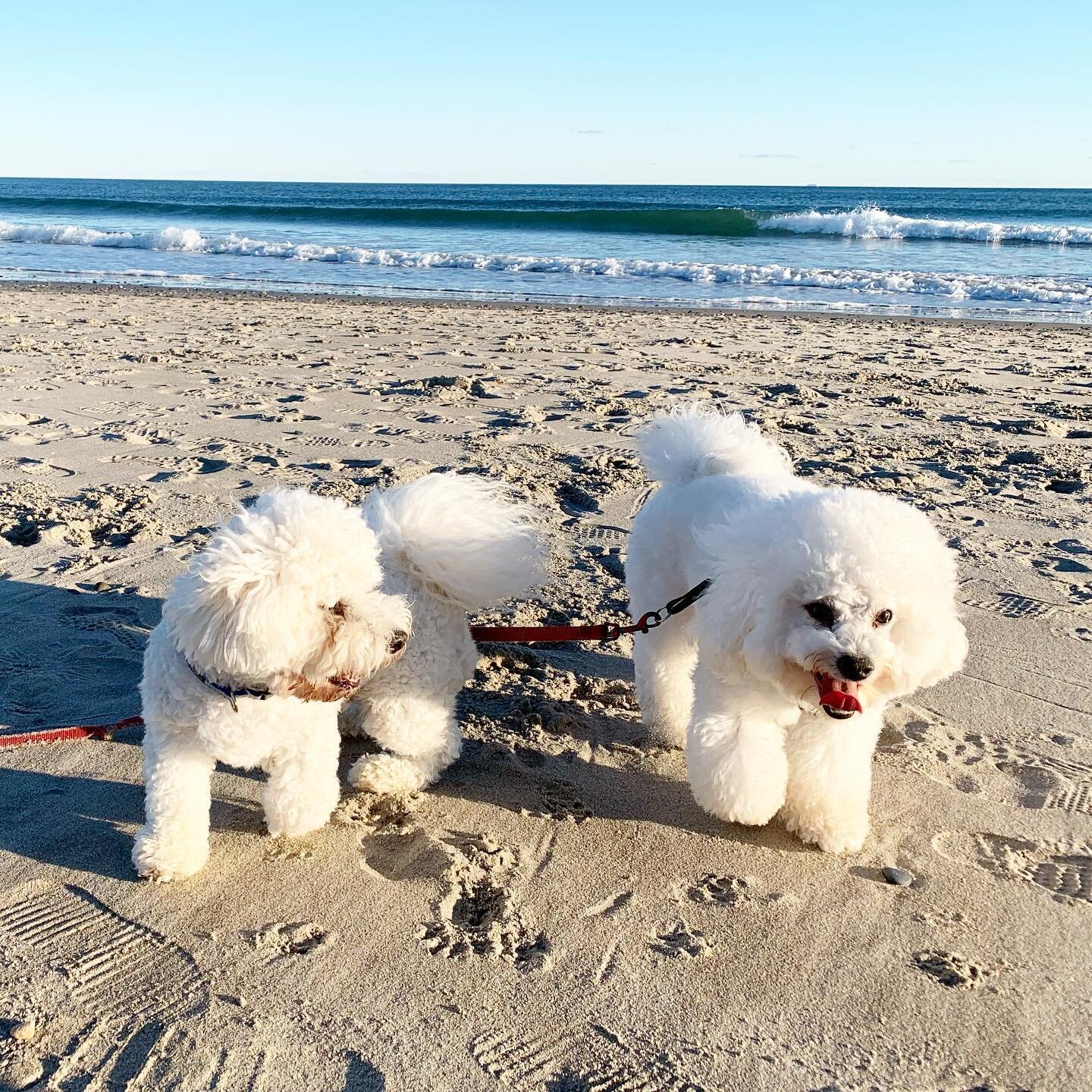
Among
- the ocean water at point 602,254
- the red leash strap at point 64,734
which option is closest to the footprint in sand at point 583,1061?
the red leash strap at point 64,734

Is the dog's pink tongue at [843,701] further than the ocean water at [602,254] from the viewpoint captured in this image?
No

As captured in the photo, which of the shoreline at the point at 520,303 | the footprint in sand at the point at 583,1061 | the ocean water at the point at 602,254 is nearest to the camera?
the footprint in sand at the point at 583,1061

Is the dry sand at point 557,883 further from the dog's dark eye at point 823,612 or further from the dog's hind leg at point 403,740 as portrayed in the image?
the dog's dark eye at point 823,612

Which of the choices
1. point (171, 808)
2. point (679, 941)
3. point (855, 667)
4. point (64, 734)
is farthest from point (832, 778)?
point (64, 734)

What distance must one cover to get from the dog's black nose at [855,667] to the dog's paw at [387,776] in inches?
61.2

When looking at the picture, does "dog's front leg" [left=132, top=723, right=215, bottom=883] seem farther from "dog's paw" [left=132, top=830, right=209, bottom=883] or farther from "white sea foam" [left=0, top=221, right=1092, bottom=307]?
"white sea foam" [left=0, top=221, right=1092, bottom=307]

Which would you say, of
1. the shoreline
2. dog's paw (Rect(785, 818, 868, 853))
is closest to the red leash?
dog's paw (Rect(785, 818, 868, 853))

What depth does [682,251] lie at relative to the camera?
2589cm

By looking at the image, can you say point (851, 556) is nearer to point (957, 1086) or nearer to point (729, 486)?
point (729, 486)

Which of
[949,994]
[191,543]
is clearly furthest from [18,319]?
[949,994]

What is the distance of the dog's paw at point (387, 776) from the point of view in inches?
127

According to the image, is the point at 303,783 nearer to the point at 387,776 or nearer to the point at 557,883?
the point at 387,776

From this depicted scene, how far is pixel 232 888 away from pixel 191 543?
105 inches

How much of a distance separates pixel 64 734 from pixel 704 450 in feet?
8.44
